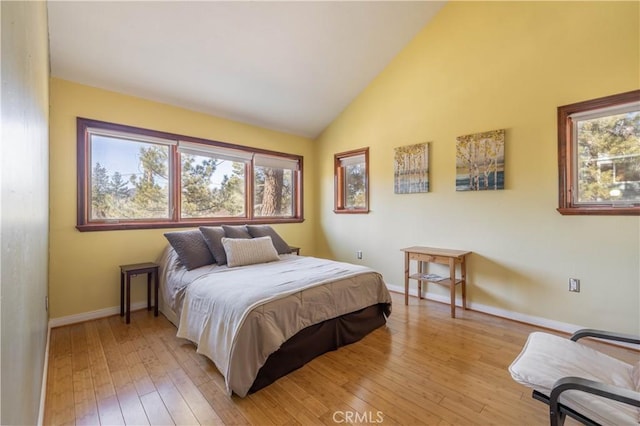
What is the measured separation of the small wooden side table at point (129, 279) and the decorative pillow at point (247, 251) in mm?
850

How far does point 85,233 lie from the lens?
2947 millimetres

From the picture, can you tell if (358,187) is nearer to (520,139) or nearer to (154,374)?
(520,139)

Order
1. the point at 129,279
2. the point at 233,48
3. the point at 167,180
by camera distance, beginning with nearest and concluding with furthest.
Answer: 1. the point at 129,279
2. the point at 233,48
3. the point at 167,180

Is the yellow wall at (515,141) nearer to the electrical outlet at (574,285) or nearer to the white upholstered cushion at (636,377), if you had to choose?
the electrical outlet at (574,285)

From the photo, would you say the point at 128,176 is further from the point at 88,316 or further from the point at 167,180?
the point at 88,316

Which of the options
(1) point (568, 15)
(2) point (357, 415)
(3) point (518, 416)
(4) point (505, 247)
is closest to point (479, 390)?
(3) point (518, 416)

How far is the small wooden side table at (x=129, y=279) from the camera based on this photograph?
2.90m

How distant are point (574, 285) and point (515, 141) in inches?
59.7

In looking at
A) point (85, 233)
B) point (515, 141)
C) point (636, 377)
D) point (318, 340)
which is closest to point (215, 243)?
point (85, 233)

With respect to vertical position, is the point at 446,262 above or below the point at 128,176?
below

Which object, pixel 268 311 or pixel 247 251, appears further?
pixel 247 251

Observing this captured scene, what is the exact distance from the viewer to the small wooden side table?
2898mm

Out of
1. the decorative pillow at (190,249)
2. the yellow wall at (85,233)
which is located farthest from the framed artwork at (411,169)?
the yellow wall at (85,233)

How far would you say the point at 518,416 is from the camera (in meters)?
1.62
